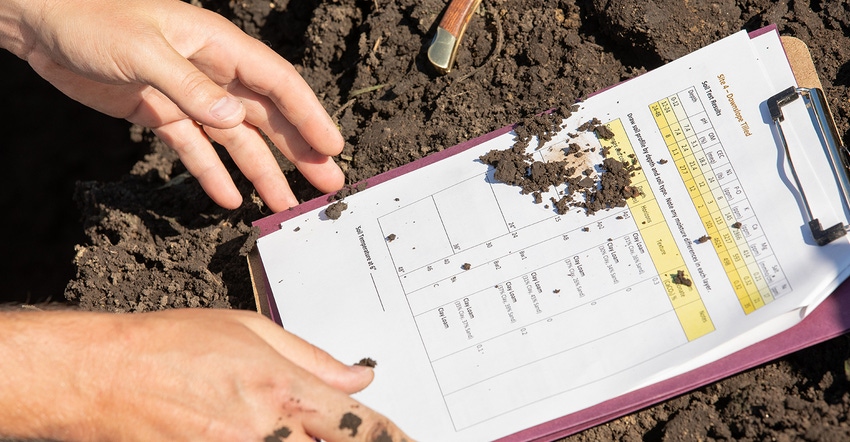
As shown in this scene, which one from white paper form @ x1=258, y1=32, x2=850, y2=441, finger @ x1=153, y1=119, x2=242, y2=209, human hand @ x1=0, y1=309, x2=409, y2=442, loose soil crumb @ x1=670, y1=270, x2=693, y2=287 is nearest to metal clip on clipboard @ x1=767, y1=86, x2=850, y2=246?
white paper form @ x1=258, y1=32, x2=850, y2=441

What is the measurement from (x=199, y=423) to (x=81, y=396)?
33 centimetres

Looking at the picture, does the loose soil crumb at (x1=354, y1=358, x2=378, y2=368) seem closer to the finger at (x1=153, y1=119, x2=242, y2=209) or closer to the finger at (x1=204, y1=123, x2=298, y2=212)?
the finger at (x1=204, y1=123, x2=298, y2=212)

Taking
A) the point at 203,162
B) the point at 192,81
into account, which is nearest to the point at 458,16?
the point at 192,81

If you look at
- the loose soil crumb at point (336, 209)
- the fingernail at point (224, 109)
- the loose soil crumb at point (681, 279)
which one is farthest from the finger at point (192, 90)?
the loose soil crumb at point (681, 279)

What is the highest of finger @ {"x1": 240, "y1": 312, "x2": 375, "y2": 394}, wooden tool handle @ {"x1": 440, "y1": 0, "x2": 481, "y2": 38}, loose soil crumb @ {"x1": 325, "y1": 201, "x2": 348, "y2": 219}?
wooden tool handle @ {"x1": 440, "y1": 0, "x2": 481, "y2": 38}

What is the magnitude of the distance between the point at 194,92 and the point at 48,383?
2.62ft

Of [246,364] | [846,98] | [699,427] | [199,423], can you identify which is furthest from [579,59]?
[199,423]

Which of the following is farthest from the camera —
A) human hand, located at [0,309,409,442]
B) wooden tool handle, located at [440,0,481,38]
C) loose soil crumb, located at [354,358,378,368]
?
wooden tool handle, located at [440,0,481,38]

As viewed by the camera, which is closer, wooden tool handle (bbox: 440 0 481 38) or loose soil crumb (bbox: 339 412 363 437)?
loose soil crumb (bbox: 339 412 363 437)

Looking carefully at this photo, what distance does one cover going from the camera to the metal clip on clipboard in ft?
5.14

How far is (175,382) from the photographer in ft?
4.58

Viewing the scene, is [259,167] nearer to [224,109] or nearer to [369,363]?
[224,109]

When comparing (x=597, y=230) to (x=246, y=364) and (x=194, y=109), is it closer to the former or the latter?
(x=246, y=364)

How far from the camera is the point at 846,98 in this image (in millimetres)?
1725
